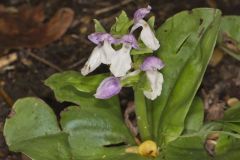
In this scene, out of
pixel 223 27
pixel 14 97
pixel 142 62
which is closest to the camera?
pixel 142 62

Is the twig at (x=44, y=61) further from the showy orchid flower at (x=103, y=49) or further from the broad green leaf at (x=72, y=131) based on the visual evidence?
the showy orchid flower at (x=103, y=49)

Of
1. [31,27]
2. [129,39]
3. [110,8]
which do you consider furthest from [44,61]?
[129,39]

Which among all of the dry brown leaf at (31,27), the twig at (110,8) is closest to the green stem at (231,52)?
the twig at (110,8)

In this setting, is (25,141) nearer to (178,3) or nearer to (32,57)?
(32,57)

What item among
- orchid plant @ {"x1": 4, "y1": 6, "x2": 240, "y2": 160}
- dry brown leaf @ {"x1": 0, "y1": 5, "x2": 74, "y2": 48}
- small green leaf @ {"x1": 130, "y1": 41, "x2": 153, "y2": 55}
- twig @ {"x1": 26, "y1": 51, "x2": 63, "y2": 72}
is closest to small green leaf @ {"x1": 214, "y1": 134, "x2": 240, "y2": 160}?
orchid plant @ {"x1": 4, "y1": 6, "x2": 240, "y2": 160}

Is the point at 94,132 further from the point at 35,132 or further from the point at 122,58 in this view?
the point at 122,58

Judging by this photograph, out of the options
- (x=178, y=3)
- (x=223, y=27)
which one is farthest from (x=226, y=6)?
(x=223, y=27)
